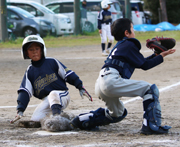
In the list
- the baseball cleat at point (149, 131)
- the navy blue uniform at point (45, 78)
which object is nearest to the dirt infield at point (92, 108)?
the baseball cleat at point (149, 131)

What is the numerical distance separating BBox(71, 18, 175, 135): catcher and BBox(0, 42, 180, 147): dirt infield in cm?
13

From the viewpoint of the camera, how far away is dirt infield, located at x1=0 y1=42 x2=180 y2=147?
11.8ft

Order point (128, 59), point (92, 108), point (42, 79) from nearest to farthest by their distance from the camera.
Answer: point (128, 59)
point (42, 79)
point (92, 108)

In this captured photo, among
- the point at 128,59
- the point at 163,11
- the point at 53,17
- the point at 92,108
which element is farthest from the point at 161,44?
the point at 163,11

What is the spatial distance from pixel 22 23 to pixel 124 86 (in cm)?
1597

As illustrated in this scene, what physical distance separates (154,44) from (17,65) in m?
6.69

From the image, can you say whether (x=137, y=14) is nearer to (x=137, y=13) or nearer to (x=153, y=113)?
(x=137, y=13)

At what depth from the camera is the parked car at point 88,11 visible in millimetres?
22672

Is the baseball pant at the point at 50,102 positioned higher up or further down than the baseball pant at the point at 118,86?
further down

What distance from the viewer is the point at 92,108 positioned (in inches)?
219

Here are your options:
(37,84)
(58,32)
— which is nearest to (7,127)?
(37,84)

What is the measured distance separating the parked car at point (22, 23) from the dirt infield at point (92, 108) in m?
8.26

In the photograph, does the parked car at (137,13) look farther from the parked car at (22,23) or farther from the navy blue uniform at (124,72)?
the navy blue uniform at (124,72)

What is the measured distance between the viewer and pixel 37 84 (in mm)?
4621
